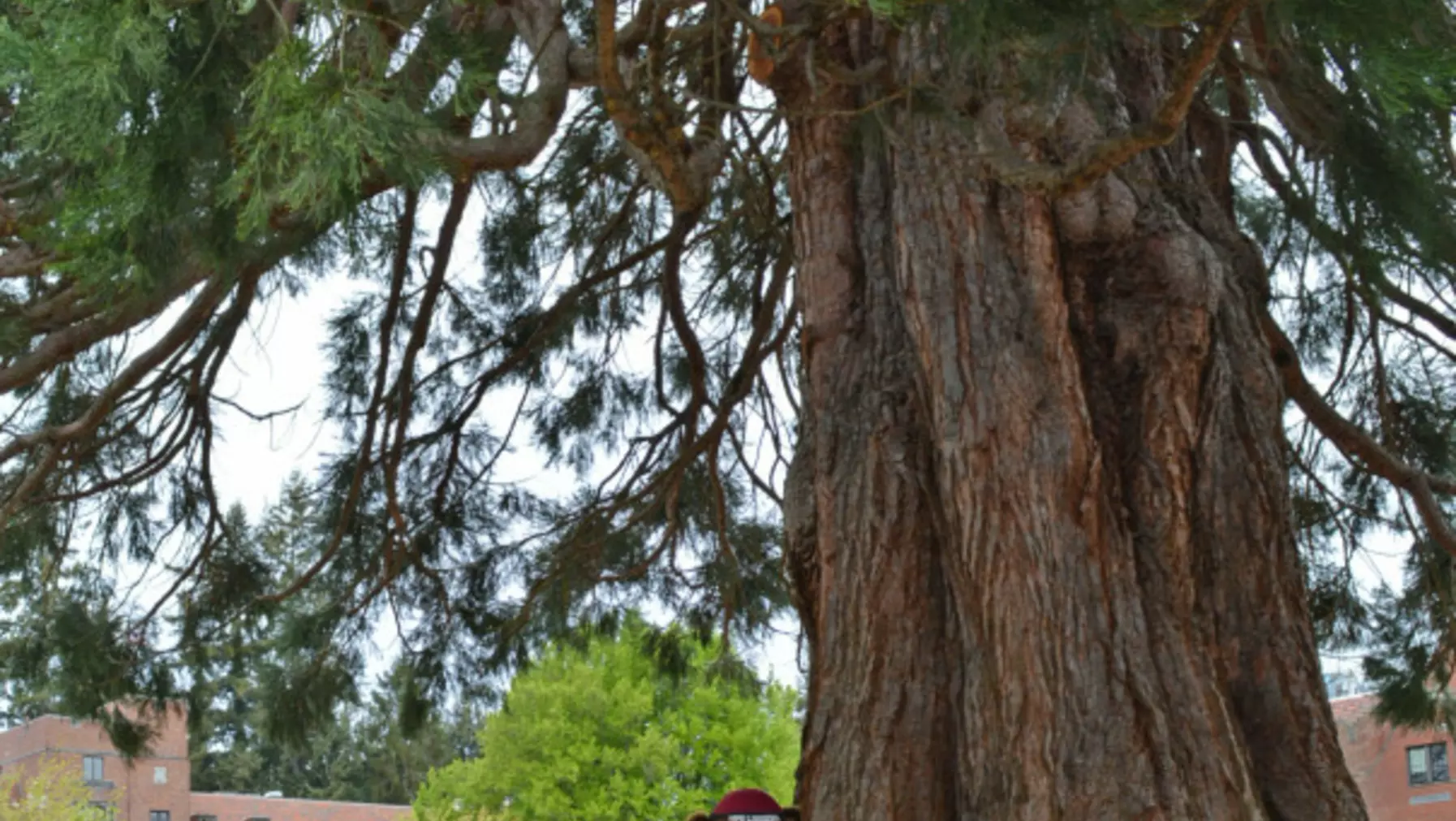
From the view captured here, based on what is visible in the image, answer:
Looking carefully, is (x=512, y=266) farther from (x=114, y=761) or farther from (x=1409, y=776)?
(x=114, y=761)

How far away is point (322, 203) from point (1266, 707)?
2.13 meters

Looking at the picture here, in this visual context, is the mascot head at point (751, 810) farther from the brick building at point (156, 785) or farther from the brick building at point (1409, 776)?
the brick building at point (156, 785)

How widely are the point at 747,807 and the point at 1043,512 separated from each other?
3.03 ft

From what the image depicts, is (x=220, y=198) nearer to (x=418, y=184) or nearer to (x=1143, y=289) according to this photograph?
(x=418, y=184)

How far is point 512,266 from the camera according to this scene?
25.2 ft

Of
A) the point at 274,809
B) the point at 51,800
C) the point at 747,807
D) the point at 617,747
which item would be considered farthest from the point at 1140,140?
the point at 274,809

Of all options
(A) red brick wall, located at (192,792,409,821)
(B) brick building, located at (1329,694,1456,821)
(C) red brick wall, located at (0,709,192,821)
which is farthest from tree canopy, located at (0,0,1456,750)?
(A) red brick wall, located at (192,792,409,821)

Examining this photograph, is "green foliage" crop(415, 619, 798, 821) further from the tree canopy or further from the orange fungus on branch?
the orange fungus on branch

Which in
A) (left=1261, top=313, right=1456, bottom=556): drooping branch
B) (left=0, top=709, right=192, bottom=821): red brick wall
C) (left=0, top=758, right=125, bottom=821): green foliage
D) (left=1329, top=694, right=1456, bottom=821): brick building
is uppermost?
(left=0, top=709, right=192, bottom=821): red brick wall

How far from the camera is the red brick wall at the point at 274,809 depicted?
3058 centimetres

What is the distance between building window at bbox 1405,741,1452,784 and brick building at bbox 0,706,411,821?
16376mm

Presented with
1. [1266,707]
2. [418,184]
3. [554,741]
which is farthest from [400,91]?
[554,741]

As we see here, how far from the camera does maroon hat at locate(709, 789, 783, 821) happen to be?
3.66 metres

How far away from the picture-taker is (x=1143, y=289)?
12.2ft
